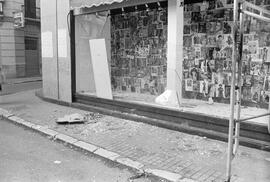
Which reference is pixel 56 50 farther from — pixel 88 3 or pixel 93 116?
pixel 93 116

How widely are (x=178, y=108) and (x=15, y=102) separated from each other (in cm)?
596

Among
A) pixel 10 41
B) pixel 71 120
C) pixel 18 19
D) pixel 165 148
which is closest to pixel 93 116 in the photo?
pixel 71 120

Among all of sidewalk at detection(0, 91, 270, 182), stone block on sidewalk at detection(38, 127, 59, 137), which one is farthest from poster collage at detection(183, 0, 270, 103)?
stone block on sidewalk at detection(38, 127, 59, 137)

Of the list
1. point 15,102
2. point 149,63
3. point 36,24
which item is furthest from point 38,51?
point 149,63

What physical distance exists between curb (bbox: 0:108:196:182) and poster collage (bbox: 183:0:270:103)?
130 inches

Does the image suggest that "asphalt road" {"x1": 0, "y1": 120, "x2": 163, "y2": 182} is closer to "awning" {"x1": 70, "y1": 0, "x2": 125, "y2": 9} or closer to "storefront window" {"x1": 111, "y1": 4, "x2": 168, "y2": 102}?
→ "storefront window" {"x1": 111, "y1": 4, "x2": 168, "y2": 102}

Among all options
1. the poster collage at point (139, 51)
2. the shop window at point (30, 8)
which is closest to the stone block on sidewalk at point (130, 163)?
the poster collage at point (139, 51)

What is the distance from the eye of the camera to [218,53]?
694 cm

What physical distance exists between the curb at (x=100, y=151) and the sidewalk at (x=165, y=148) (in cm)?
9

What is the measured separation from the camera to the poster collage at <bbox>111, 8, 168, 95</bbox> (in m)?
8.15

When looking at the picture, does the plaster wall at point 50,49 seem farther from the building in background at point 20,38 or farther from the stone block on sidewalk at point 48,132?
the building in background at point 20,38

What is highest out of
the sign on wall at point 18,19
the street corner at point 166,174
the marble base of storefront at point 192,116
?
the sign on wall at point 18,19

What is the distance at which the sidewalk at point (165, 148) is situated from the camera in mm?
4121

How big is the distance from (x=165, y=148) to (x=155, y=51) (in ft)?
12.4
